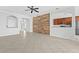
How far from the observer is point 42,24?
14.5 m

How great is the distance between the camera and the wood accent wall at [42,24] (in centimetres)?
1321

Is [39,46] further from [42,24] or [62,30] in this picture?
[42,24]

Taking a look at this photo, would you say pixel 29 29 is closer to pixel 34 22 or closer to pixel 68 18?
pixel 34 22

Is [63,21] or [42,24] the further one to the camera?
[42,24]

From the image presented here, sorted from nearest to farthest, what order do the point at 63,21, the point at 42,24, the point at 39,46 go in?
the point at 39,46
the point at 63,21
the point at 42,24

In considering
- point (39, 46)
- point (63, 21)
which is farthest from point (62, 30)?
point (39, 46)

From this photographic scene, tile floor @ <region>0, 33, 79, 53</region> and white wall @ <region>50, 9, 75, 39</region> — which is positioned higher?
white wall @ <region>50, 9, 75, 39</region>

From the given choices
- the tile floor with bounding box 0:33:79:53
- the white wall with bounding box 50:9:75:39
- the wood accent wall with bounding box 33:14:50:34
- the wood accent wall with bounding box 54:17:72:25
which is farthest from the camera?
the wood accent wall with bounding box 33:14:50:34

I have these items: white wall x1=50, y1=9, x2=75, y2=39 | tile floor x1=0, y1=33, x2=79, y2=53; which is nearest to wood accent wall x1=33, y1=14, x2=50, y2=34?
white wall x1=50, y1=9, x2=75, y2=39

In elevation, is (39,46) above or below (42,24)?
below

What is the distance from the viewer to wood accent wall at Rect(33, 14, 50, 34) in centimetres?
1321

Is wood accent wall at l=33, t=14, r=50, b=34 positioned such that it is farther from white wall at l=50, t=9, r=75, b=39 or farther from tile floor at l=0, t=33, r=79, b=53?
tile floor at l=0, t=33, r=79, b=53

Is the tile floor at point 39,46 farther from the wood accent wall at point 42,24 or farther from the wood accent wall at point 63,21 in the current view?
the wood accent wall at point 42,24

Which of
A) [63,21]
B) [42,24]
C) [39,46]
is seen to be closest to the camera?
[39,46]
